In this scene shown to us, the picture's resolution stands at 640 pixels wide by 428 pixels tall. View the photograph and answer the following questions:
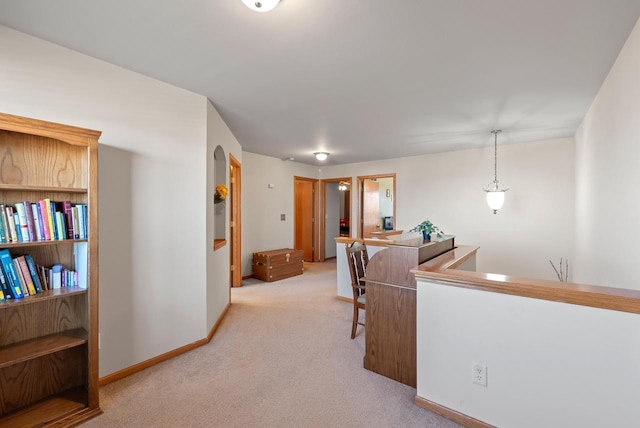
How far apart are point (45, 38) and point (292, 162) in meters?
4.71

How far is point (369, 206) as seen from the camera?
6.81m

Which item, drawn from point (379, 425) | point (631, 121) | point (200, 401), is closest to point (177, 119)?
point (200, 401)

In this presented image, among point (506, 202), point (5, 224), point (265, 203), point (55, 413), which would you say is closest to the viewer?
point (5, 224)

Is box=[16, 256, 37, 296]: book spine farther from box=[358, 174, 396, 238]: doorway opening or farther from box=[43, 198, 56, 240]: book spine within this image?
box=[358, 174, 396, 238]: doorway opening

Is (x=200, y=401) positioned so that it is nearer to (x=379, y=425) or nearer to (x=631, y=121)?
(x=379, y=425)

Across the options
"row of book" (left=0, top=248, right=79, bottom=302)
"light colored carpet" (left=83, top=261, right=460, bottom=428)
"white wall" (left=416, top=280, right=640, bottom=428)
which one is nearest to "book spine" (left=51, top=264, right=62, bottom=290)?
"row of book" (left=0, top=248, right=79, bottom=302)

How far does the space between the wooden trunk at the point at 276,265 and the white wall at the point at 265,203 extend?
9.9 inches

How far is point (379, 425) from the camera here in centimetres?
175

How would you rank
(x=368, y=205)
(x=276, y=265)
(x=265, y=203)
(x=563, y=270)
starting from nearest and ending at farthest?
(x=563, y=270) < (x=276, y=265) < (x=265, y=203) < (x=368, y=205)

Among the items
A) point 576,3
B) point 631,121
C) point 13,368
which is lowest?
point 13,368

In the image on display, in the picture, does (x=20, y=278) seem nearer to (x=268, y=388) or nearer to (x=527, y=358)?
(x=268, y=388)

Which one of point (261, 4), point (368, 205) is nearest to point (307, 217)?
point (368, 205)

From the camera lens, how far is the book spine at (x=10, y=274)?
5.38ft

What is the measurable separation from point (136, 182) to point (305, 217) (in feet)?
16.4
